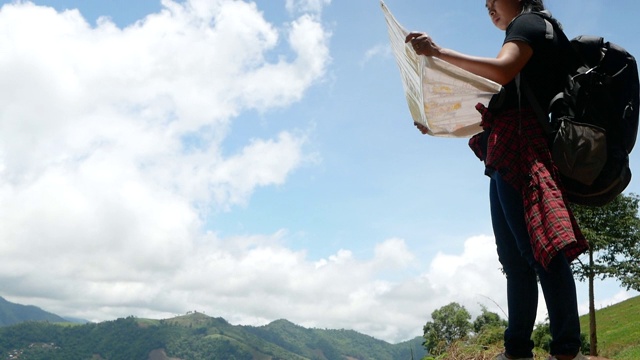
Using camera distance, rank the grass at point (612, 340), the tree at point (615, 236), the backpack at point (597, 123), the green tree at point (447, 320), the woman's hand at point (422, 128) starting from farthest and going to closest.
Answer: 1. the green tree at point (447, 320)
2. the tree at point (615, 236)
3. the grass at point (612, 340)
4. the woman's hand at point (422, 128)
5. the backpack at point (597, 123)

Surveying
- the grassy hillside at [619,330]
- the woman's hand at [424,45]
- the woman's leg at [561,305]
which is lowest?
the woman's leg at [561,305]

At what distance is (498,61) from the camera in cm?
232

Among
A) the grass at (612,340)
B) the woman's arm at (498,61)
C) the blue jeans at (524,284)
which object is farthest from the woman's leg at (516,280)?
the grass at (612,340)

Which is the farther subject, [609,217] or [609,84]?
[609,217]

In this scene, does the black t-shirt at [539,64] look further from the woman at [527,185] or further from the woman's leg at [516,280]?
the woman's leg at [516,280]

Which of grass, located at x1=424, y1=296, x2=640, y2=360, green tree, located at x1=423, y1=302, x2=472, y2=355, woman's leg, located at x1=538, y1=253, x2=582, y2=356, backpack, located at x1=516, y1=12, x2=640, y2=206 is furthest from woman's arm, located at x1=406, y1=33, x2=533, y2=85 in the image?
green tree, located at x1=423, y1=302, x2=472, y2=355

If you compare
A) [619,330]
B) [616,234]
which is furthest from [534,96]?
[619,330]

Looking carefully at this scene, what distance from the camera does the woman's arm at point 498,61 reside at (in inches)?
91.2

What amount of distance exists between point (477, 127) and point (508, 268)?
81cm

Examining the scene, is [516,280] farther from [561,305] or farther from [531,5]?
[531,5]

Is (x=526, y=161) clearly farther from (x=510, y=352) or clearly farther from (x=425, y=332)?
(x=425, y=332)

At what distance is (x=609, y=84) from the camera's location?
2279 millimetres

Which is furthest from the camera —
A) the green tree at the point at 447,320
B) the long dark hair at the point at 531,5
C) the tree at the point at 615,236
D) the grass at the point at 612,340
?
the green tree at the point at 447,320

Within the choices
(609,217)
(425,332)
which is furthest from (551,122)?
(425,332)
